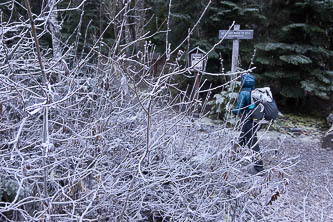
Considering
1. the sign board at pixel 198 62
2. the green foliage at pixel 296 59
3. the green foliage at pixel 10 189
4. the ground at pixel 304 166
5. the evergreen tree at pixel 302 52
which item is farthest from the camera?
the evergreen tree at pixel 302 52

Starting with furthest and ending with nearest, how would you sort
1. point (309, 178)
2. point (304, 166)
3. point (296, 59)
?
point (296, 59)
point (304, 166)
point (309, 178)

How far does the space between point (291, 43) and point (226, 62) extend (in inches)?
72.5

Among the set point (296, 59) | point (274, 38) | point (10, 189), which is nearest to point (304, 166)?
point (296, 59)

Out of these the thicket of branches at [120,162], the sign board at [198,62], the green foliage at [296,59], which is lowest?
the green foliage at [296,59]

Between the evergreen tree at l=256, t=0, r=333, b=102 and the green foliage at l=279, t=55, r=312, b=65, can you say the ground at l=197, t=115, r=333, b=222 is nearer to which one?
the evergreen tree at l=256, t=0, r=333, b=102

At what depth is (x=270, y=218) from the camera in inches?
105

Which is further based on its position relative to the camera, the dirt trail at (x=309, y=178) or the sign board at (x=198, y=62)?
the dirt trail at (x=309, y=178)

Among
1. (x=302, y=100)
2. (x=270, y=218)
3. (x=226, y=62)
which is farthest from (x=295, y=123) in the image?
(x=270, y=218)

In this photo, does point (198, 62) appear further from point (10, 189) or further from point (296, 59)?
point (296, 59)

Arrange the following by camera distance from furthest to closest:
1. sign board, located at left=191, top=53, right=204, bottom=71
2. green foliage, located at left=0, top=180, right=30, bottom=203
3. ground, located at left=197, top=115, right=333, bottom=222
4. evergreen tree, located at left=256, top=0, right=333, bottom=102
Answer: evergreen tree, located at left=256, top=0, right=333, bottom=102 < ground, located at left=197, top=115, right=333, bottom=222 < green foliage, located at left=0, top=180, right=30, bottom=203 < sign board, located at left=191, top=53, right=204, bottom=71

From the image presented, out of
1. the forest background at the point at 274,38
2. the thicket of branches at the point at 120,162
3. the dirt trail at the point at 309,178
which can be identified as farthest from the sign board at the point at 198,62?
the forest background at the point at 274,38

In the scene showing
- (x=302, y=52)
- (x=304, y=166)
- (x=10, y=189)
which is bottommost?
(x=304, y=166)

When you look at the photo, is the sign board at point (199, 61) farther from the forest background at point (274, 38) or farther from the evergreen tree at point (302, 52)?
the evergreen tree at point (302, 52)

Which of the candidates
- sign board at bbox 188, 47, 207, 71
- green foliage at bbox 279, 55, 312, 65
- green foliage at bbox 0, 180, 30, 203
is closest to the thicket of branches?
green foliage at bbox 0, 180, 30, 203
